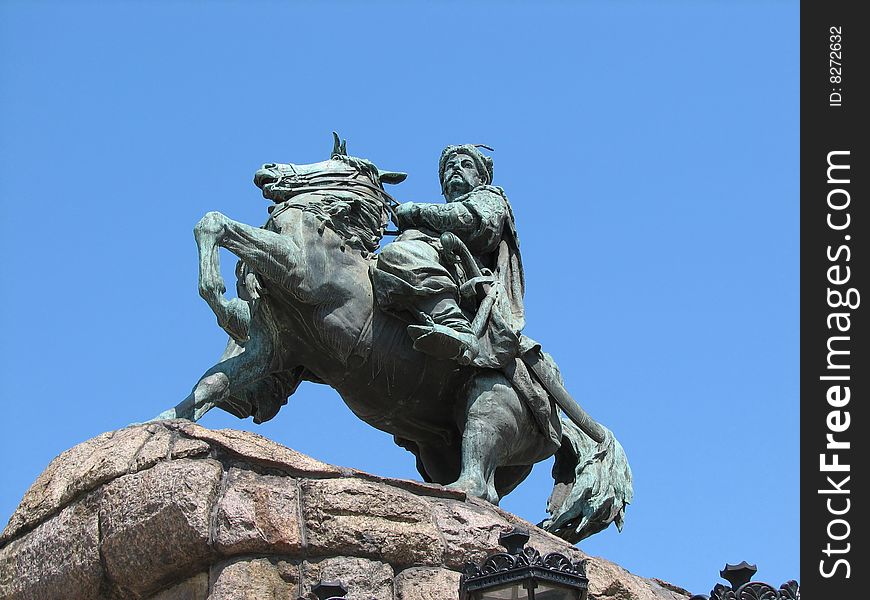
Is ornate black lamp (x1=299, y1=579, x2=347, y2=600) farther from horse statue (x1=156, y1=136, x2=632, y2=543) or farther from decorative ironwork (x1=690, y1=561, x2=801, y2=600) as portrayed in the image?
horse statue (x1=156, y1=136, x2=632, y2=543)

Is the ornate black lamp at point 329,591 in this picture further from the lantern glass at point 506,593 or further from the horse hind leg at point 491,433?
the horse hind leg at point 491,433

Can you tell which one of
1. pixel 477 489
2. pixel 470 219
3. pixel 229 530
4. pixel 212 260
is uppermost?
pixel 470 219

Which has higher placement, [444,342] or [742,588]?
[444,342]

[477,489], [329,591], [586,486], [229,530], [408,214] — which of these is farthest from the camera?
[408,214]

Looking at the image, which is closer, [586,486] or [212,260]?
[212,260]

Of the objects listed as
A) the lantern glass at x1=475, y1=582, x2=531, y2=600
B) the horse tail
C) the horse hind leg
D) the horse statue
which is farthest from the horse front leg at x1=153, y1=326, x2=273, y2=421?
the lantern glass at x1=475, y1=582, x2=531, y2=600

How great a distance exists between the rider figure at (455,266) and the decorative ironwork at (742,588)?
346 centimetres

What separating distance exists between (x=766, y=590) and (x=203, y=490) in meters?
2.74

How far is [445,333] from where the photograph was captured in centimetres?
1073

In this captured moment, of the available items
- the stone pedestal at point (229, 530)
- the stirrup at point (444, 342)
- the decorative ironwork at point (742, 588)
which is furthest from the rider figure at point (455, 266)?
the decorative ironwork at point (742, 588)

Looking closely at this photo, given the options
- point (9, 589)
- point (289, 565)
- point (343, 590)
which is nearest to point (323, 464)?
point (289, 565)

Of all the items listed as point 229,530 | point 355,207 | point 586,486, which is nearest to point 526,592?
point 229,530

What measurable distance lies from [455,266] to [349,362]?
0.90m

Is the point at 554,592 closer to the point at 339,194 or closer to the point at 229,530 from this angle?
the point at 229,530
